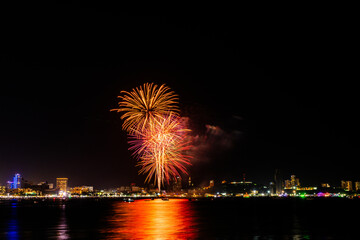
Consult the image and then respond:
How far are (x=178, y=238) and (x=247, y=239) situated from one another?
4612mm

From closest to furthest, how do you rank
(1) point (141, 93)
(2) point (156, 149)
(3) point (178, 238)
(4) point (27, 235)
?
1. (3) point (178, 238)
2. (4) point (27, 235)
3. (1) point (141, 93)
4. (2) point (156, 149)

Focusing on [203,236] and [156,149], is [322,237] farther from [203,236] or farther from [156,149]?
[156,149]

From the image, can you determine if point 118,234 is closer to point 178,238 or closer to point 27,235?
point 178,238

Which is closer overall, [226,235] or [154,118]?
[226,235]

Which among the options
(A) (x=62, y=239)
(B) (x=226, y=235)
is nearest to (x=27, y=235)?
(A) (x=62, y=239)

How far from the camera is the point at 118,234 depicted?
1048 inches

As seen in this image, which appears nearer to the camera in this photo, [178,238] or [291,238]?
[178,238]

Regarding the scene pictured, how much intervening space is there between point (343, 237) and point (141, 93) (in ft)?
93.1

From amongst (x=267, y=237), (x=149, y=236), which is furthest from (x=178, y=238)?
(x=267, y=237)

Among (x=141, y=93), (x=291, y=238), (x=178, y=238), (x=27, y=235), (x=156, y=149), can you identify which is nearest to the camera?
(x=178, y=238)

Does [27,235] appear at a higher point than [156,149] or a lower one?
lower

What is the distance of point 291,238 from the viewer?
1010 inches

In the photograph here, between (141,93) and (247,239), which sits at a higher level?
(141,93)

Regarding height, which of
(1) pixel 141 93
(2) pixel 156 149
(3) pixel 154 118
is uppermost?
(1) pixel 141 93
